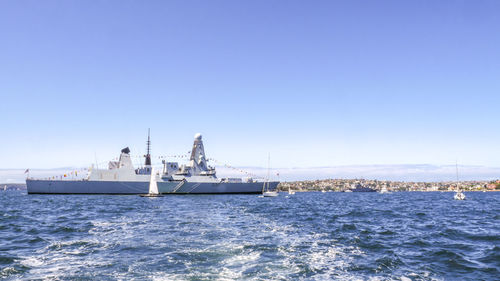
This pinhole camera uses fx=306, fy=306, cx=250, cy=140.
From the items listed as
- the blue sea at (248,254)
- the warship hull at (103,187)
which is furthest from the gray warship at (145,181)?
the blue sea at (248,254)

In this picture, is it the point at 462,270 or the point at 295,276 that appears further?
the point at 462,270

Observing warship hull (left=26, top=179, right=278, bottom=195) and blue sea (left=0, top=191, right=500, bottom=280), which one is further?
warship hull (left=26, top=179, right=278, bottom=195)

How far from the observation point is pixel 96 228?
71.7ft

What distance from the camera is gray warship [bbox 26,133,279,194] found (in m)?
81.2

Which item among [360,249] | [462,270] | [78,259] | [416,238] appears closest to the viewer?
[462,270]

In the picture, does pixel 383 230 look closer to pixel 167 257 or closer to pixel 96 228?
pixel 167 257

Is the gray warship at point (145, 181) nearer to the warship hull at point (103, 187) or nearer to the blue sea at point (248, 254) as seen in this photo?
the warship hull at point (103, 187)

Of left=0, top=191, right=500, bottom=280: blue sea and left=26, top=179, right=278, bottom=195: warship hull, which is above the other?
left=0, top=191, right=500, bottom=280: blue sea

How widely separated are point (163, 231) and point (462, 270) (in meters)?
16.2

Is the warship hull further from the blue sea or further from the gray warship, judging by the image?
the blue sea

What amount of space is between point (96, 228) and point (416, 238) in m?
21.2

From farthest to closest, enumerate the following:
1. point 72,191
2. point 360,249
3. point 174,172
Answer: point 174,172, point 72,191, point 360,249

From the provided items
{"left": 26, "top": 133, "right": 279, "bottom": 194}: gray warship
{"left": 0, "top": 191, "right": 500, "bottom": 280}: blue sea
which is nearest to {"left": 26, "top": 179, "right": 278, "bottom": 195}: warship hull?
{"left": 26, "top": 133, "right": 279, "bottom": 194}: gray warship

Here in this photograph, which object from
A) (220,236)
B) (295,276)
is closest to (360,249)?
(295,276)
